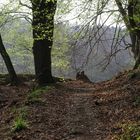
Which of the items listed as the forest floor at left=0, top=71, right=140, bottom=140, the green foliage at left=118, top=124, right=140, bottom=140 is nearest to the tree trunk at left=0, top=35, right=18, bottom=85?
the forest floor at left=0, top=71, right=140, bottom=140

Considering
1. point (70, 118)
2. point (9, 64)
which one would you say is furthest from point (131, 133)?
point (9, 64)

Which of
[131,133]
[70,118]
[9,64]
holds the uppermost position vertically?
[9,64]

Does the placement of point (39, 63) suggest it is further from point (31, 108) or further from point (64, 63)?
point (31, 108)

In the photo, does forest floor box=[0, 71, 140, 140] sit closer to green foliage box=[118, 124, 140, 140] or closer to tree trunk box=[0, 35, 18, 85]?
green foliage box=[118, 124, 140, 140]

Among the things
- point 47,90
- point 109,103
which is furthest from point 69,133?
point 47,90

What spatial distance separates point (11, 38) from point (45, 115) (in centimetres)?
2400

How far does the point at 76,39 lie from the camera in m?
14.4

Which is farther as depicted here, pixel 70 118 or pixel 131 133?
pixel 70 118

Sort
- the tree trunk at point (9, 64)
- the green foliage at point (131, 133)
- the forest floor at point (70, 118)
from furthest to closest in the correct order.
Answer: the tree trunk at point (9, 64), the forest floor at point (70, 118), the green foliage at point (131, 133)

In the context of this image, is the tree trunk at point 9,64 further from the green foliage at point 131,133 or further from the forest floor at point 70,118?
the green foliage at point 131,133

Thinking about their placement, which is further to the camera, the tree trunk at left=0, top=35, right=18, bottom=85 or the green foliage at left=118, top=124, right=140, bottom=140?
the tree trunk at left=0, top=35, right=18, bottom=85

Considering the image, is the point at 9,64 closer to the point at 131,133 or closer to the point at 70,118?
the point at 70,118

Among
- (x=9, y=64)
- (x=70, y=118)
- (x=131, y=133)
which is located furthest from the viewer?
(x=9, y=64)

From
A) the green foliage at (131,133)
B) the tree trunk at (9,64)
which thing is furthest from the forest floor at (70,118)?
the tree trunk at (9,64)
